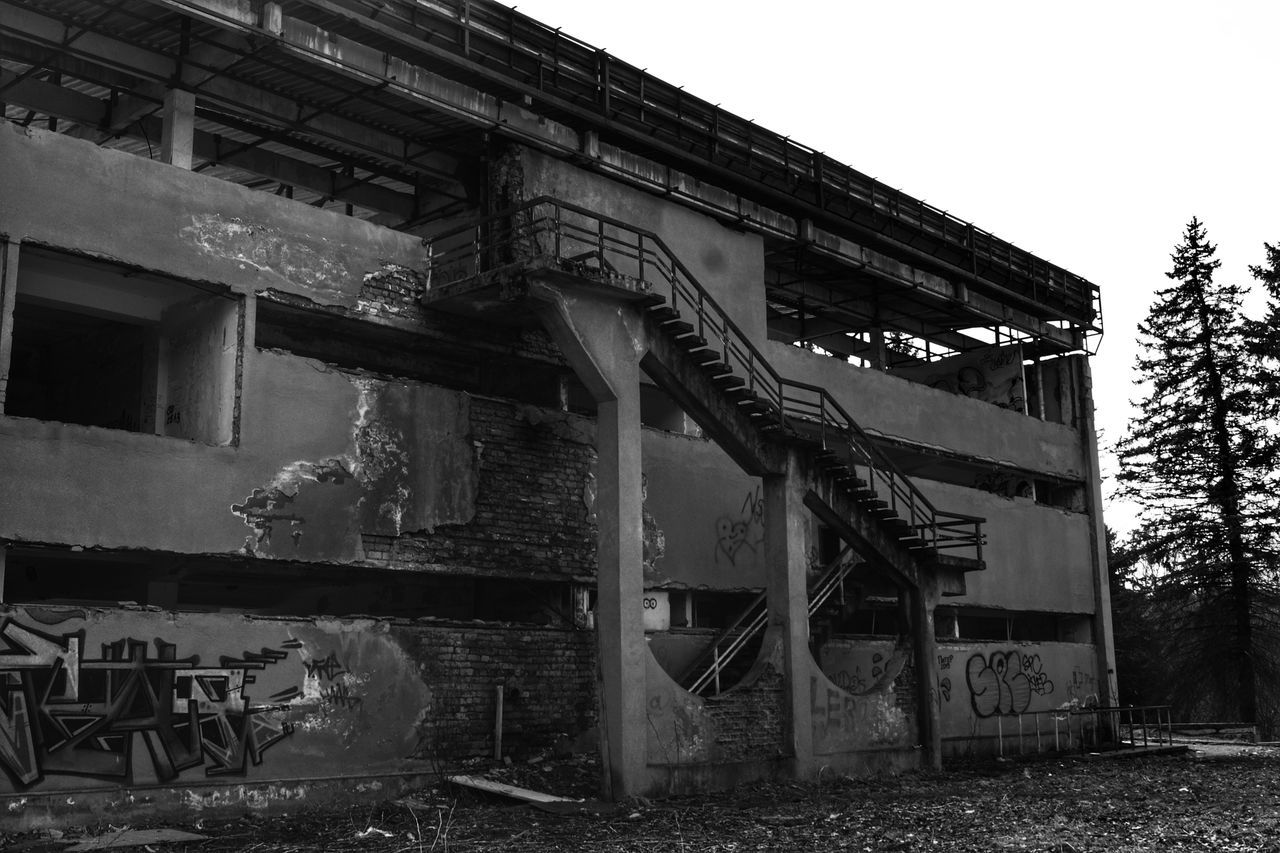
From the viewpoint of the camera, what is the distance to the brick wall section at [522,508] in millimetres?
16828

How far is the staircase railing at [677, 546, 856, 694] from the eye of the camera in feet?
61.9

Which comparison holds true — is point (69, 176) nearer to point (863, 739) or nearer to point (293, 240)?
point (293, 240)

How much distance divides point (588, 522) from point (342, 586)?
3.46 meters

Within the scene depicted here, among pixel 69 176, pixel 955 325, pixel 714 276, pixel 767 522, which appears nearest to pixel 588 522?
pixel 767 522

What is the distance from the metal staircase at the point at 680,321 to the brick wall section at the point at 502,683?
176 cm

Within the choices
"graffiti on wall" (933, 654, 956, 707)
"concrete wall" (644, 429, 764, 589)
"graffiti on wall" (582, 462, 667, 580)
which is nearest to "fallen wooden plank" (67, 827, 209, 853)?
"graffiti on wall" (582, 462, 667, 580)

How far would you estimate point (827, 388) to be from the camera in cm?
2342

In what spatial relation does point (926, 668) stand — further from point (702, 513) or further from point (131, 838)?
point (131, 838)

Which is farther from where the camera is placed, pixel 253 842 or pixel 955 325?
pixel 955 325

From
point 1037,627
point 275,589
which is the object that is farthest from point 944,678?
point 275,589

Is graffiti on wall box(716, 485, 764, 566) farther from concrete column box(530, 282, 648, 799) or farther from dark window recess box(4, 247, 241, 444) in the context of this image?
dark window recess box(4, 247, 241, 444)

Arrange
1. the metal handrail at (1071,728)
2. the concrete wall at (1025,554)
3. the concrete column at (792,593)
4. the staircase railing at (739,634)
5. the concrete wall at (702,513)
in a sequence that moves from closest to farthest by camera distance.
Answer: the concrete column at (792,593) < the staircase railing at (739,634) < the concrete wall at (702,513) < the concrete wall at (1025,554) < the metal handrail at (1071,728)

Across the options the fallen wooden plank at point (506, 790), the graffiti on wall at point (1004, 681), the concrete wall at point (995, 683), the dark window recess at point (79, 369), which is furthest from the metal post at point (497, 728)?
the graffiti on wall at point (1004, 681)

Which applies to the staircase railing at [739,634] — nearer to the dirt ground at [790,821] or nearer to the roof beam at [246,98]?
the dirt ground at [790,821]
